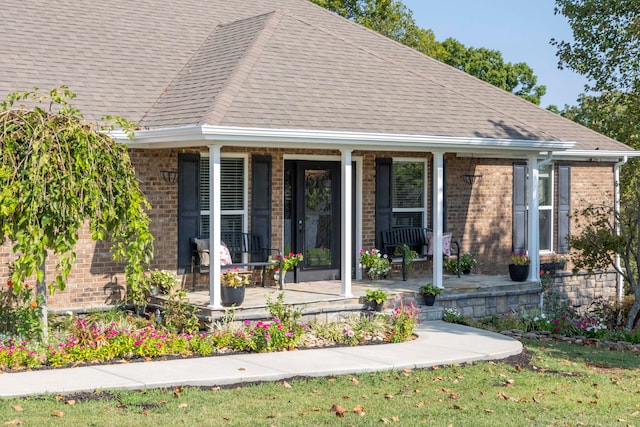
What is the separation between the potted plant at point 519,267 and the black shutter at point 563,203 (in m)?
3.17

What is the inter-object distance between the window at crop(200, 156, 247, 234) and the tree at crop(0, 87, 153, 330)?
3626 mm

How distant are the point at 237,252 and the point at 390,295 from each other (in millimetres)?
2465

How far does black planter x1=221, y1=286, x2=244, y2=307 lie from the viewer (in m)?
12.2

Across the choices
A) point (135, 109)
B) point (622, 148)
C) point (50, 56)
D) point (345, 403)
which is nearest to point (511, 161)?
point (622, 148)

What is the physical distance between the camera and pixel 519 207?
1795cm

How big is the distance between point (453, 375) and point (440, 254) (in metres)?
4.66

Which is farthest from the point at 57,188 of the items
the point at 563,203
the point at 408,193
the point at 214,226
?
the point at 563,203

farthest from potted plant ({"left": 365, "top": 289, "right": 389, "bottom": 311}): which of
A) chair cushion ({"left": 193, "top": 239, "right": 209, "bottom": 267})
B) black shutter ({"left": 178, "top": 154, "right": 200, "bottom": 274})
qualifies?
black shutter ({"left": 178, "top": 154, "right": 200, "bottom": 274})

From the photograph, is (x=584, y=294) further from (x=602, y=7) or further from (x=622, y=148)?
(x=602, y=7)

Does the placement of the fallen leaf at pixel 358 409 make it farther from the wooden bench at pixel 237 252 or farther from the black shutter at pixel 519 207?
the black shutter at pixel 519 207

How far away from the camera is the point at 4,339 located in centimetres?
1029

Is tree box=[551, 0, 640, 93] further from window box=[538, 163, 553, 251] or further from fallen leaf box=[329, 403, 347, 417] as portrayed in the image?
fallen leaf box=[329, 403, 347, 417]

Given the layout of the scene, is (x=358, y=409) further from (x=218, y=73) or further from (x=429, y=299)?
(x=218, y=73)

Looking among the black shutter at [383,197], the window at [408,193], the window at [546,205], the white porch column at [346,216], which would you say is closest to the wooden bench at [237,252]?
the white porch column at [346,216]
